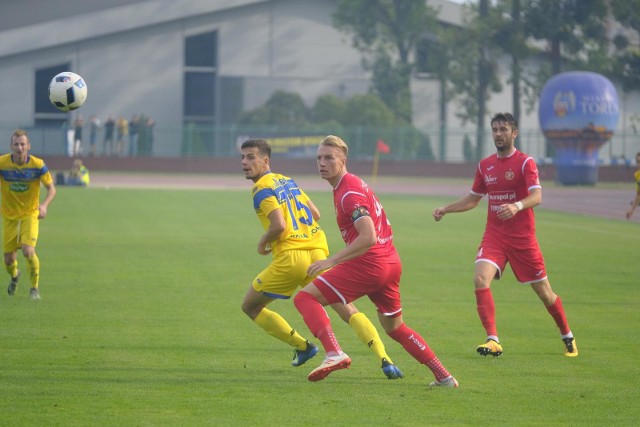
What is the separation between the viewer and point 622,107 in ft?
226

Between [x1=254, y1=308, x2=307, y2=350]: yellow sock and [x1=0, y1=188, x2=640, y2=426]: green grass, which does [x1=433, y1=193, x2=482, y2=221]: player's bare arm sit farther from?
[x1=254, y1=308, x2=307, y2=350]: yellow sock

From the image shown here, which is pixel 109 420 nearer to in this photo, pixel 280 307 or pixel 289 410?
pixel 289 410

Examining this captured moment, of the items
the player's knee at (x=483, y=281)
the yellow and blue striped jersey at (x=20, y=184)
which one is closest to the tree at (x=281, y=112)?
the yellow and blue striped jersey at (x=20, y=184)

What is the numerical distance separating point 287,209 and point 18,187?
562 centimetres

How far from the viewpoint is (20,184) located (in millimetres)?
13836

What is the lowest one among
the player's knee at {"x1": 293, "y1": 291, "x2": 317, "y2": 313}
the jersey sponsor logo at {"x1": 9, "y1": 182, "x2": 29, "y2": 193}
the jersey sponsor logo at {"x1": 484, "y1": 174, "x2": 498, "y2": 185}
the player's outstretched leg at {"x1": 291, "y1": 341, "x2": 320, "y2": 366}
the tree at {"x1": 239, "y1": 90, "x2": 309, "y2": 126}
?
the player's outstretched leg at {"x1": 291, "y1": 341, "x2": 320, "y2": 366}

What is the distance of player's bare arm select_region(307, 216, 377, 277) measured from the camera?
839 centimetres

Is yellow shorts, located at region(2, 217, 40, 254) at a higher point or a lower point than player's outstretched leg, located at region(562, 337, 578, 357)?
higher

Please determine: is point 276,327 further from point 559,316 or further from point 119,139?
point 119,139

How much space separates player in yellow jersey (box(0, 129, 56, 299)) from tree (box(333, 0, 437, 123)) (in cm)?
5540

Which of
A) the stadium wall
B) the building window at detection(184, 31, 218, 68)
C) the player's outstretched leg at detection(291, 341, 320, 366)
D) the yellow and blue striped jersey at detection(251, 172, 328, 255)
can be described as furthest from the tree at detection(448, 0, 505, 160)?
the yellow and blue striped jersey at detection(251, 172, 328, 255)

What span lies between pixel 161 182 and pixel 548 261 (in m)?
33.2

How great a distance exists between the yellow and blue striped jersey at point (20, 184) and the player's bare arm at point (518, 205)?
619 cm

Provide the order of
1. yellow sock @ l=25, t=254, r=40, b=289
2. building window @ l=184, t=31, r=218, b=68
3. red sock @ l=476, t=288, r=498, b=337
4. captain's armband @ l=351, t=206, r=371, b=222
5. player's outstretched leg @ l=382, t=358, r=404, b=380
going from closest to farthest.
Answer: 1. captain's armband @ l=351, t=206, r=371, b=222
2. player's outstretched leg @ l=382, t=358, r=404, b=380
3. red sock @ l=476, t=288, r=498, b=337
4. yellow sock @ l=25, t=254, r=40, b=289
5. building window @ l=184, t=31, r=218, b=68
